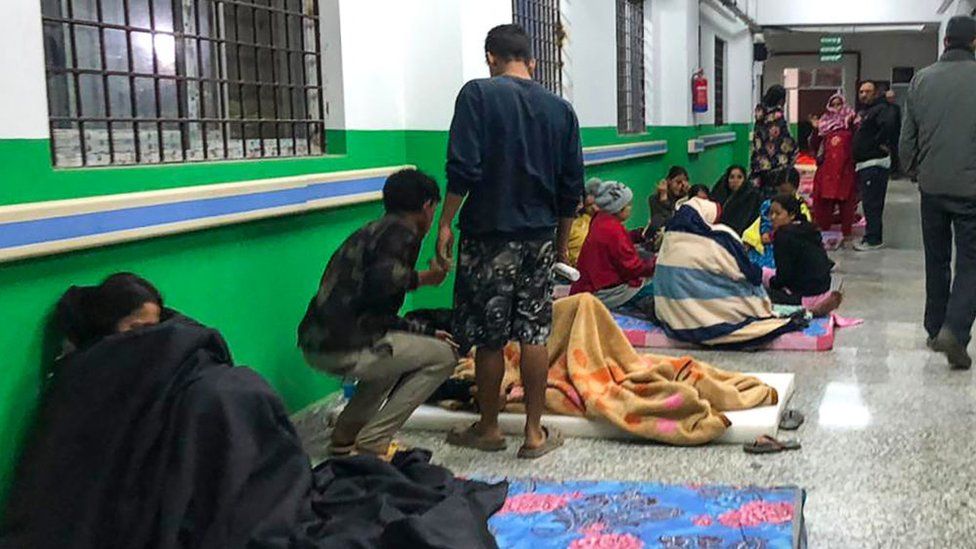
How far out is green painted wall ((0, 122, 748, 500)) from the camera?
97.4 inches

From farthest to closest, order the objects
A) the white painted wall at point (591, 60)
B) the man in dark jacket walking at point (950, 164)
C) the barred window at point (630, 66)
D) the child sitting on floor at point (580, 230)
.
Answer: the barred window at point (630, 66), the white painted wall at point (591, 60), the child sitting on floor at point (580, 230), the man in dark jacket walking at point (950, 164)

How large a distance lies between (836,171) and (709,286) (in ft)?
15.5

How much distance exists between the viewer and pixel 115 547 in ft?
7.30

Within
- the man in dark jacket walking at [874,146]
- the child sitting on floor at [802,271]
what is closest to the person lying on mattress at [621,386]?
the child sitting on floor at [802,271]

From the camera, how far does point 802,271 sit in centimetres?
558

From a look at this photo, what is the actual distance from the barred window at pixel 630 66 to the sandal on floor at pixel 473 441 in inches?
217

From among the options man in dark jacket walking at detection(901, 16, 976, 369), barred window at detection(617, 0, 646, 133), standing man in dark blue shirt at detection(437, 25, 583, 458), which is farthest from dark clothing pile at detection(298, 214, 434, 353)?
barred window at detection(617, 0, 646, 133)

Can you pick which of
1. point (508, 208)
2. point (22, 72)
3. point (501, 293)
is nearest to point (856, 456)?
point (501, 293)

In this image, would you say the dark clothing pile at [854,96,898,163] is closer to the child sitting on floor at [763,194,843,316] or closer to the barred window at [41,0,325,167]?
the child sitting on floor at [763,194,843,316]

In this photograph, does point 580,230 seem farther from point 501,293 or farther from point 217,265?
point 217,265

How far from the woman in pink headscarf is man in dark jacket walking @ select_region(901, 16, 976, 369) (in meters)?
4.34

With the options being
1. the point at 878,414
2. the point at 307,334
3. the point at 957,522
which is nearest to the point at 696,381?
the point at 878,414

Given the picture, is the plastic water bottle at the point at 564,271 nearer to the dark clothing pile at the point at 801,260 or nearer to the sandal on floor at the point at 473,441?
the sandal on floor at the point at 473,441

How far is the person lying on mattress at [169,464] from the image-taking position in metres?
2.23
